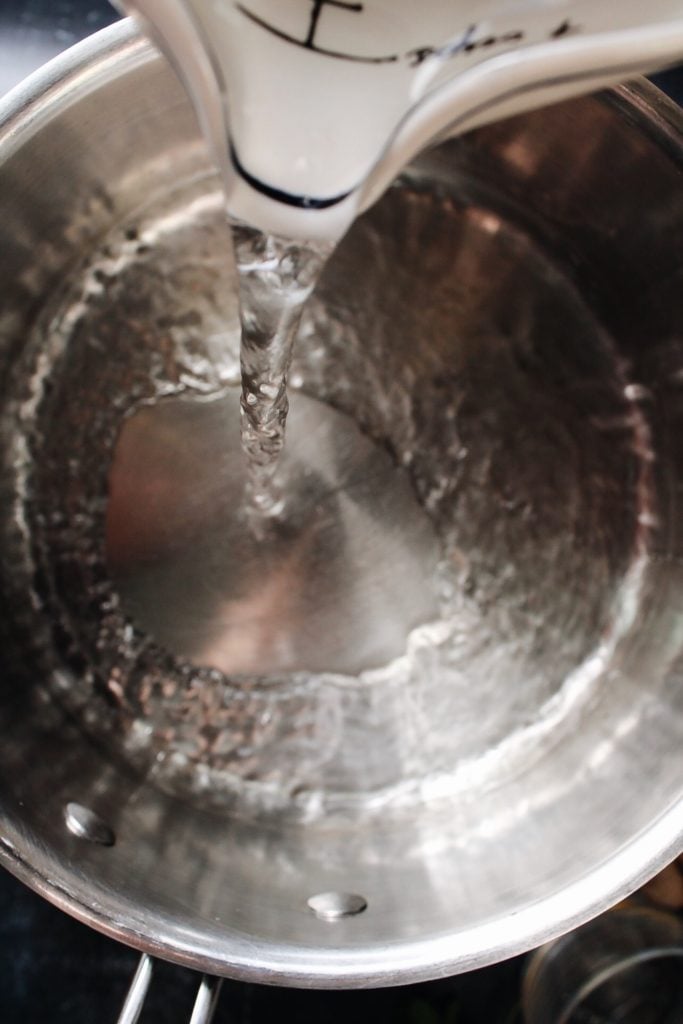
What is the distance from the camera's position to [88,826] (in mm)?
505

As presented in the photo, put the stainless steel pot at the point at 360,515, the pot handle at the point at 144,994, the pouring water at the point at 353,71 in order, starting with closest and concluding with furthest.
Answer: the pouring water at the point at 353,71
the pot handle at the point at 144,994
the stainless steel pot at the point at 360,515

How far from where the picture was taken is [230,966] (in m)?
0.43

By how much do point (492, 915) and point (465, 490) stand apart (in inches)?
11.9

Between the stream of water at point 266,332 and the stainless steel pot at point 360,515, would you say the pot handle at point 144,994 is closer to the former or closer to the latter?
the stainless steel pot at point 360,515

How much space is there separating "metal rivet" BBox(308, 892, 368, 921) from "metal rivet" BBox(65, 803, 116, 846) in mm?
114

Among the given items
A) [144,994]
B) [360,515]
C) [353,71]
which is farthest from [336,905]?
[353,71]

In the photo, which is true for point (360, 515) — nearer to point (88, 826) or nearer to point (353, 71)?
point (88, 826)

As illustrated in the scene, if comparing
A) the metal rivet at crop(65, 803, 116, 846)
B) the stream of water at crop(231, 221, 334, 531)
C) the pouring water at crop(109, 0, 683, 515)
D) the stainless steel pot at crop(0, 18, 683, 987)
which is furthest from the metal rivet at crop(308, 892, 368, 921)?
the pouring water at crop(109, 0, 683, 515)

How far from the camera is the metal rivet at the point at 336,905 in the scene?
1.65 ft

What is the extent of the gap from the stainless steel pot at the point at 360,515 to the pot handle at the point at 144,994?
0.07 metres

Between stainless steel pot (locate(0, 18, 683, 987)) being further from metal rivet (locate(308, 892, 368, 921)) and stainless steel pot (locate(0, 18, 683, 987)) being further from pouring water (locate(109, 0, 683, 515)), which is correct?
pouring water (locate(109, 0, 683, 515))

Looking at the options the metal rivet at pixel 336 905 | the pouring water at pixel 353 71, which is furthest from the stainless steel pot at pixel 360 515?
the pouring water at pixel 353 71

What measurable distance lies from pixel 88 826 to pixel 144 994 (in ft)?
0.34

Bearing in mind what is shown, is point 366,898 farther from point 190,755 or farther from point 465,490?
point 465,490
